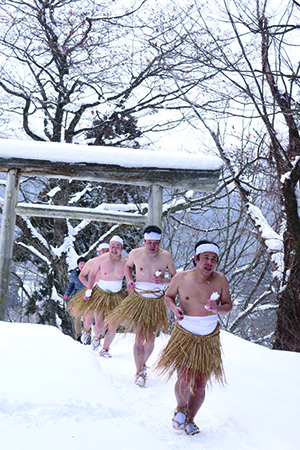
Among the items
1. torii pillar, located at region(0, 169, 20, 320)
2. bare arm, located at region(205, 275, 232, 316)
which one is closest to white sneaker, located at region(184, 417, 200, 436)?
bare arm, located at region(205, 275, 232, 316)

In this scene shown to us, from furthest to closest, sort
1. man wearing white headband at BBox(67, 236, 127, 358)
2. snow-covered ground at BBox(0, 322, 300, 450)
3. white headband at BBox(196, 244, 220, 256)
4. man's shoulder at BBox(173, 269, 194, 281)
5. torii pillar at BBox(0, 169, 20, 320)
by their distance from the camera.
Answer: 1. torii pillar at BBox(0, 169, 20, 320)
2. man wearing white headband at BBox(67, 236, 127, 358)
3. man's shoulder at BBox(173, 269, 194, 281)
4. white headband at BBox(196, 244, 220, 256)
5. snow-covered ground at BBox(0, 322, 300, 450)

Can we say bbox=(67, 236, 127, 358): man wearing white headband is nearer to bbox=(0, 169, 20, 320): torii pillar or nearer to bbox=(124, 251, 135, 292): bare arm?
bbox=(124, 251, 135, 292): bare arm

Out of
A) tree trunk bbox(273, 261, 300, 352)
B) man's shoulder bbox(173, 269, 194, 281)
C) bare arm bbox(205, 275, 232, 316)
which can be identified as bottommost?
tree trunk bbox(273, 261, 300, 352)

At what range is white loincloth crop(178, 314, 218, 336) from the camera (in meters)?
3.11

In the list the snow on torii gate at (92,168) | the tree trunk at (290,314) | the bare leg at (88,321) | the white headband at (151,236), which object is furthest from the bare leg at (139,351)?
the tree trunk at (290,314)

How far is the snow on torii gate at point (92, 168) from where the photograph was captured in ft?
18.4

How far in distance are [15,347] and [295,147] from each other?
21.8 ft

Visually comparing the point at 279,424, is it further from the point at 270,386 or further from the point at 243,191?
the point at 243,191

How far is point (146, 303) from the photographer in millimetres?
4246

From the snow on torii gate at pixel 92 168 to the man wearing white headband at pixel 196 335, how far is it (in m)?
2.63

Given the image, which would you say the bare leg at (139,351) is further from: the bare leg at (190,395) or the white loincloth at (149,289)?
the bare leg at (190,395)

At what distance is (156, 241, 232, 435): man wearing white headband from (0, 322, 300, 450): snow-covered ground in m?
0.22

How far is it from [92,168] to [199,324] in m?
3.07

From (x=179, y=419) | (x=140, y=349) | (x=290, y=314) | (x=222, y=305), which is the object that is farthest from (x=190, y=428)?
(x=290, y=314)
